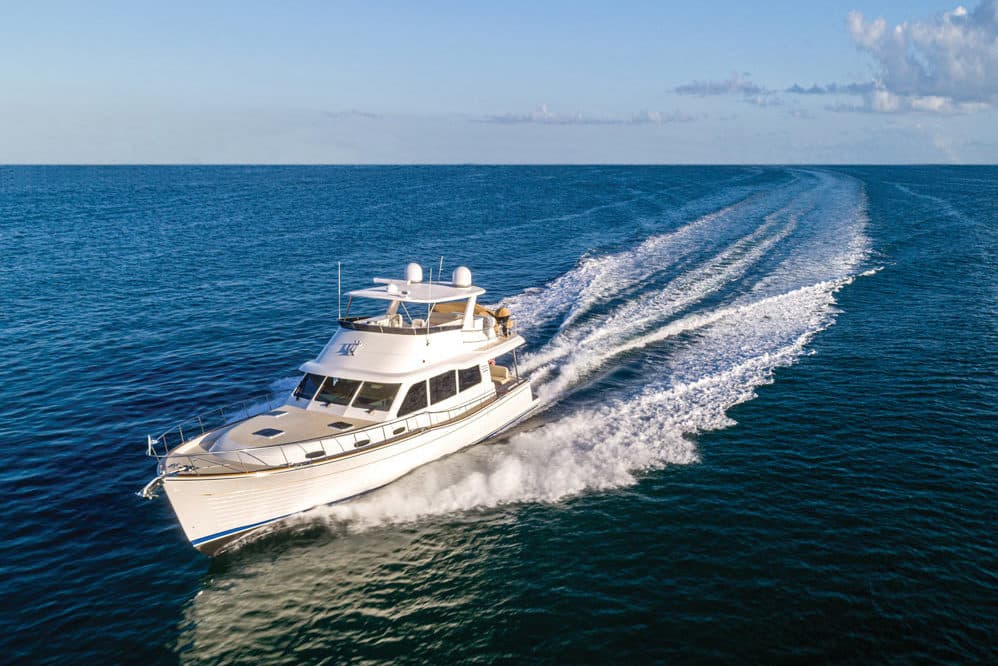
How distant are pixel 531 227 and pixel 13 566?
65.3 m

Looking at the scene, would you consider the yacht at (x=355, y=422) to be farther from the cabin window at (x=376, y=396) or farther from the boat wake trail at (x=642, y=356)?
the boat wake trail at (x=642, y=356)

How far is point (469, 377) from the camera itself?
23969mm

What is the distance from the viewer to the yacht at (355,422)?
57.4 feet

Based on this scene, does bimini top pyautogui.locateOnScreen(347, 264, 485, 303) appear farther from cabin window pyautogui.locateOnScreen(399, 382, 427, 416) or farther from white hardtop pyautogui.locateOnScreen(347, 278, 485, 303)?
cabin window pyautogui.locateOnScreen(399, 382, 427, 416)

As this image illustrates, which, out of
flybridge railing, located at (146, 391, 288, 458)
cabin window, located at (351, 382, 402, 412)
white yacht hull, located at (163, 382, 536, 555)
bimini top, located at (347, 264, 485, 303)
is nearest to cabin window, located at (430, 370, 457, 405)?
white yacht hull, located at (163, 382, 536, 555)

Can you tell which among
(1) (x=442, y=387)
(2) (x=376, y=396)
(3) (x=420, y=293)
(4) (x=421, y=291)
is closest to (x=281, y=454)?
(2) (x=376, y=396)

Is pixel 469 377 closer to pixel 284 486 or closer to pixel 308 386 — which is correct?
pixel 308 386

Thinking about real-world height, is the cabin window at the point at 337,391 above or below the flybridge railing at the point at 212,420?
above

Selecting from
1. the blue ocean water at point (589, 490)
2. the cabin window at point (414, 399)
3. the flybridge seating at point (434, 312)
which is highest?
the flybridge seating at point (434, 312)

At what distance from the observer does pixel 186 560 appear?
17.2 meters

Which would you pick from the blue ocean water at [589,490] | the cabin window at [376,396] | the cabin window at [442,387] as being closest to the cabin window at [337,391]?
the cabin window at [376,396]

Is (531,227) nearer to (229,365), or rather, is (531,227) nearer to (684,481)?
(229,365)

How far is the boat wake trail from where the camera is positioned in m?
20.8

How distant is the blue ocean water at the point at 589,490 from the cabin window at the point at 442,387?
93.5 inches
